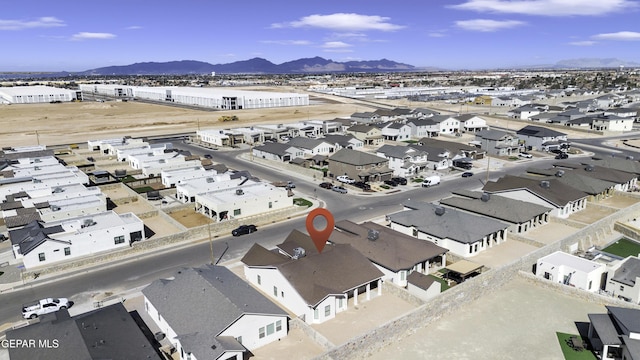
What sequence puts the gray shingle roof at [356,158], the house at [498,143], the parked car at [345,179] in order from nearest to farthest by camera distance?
the parked car at [345,179] < the gray shingle roof at [356,158] < the house at [498,143]

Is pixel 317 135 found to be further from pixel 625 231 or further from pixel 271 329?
pixel 271 329

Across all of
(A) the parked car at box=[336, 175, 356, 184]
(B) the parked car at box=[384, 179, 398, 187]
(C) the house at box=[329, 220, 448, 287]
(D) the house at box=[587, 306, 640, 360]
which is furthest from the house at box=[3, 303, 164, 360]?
(B) the parked car at box=[384, 179, 398, 187]

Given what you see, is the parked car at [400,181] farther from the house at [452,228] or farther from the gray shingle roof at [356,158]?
the house at [452,228]

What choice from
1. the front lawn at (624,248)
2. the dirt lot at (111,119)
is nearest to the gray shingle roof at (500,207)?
the front lawn at (624,248)

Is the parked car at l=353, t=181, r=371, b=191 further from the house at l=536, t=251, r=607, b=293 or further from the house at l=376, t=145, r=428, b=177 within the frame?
the house at l=536, t=251, r=607, b=293

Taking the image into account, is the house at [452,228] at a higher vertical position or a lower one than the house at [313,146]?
lower

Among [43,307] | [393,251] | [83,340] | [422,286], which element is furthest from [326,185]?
[83,340]
